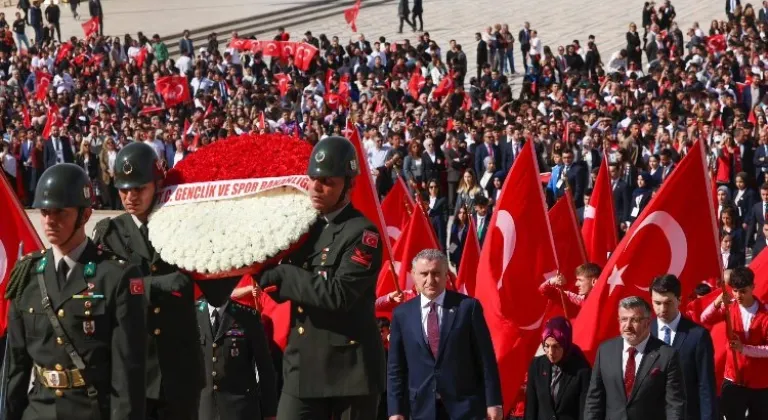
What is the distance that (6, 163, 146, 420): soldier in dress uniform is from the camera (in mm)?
5766

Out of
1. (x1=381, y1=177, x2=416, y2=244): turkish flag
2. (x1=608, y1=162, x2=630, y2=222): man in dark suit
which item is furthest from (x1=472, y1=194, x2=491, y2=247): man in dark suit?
(x1=381, y1=177, x2=416, y2=244): turkish flag

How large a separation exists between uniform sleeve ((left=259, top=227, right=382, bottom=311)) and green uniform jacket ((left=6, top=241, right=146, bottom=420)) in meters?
0.60

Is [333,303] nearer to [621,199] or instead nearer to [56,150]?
[621,199]

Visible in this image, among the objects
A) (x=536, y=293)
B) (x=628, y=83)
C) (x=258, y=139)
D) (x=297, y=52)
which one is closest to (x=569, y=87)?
(x=628, y=83)

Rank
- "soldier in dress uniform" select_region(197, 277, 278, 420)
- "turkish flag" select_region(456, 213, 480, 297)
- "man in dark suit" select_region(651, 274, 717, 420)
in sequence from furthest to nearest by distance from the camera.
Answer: "turkish flag" select_region(456, 213, 480, 297) → "soldier in dress uniform" select_region(197, 277, 278, 420) → "man in dark suit" select_region(651, 274, 717, 420)

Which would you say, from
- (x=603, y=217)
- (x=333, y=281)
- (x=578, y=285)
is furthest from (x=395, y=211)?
(x=333, y=281)

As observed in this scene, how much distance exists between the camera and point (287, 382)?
662 cm

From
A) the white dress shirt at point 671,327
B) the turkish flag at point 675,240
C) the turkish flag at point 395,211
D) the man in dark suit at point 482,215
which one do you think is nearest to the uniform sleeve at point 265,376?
the white dress shirt at point 671,327

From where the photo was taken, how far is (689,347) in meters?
7.70

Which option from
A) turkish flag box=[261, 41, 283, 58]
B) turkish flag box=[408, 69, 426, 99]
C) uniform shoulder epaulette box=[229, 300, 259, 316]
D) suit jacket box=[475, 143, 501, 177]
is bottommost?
uniform shoulder epaulette box=[229, 300, 259, 316]

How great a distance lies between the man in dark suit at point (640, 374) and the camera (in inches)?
288

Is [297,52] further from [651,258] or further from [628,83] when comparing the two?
[651,258]

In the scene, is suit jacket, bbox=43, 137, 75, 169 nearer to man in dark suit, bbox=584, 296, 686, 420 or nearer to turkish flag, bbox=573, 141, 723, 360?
turkish flag, bbox=573, 141, 723, 360

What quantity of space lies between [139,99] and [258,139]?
25.9m
